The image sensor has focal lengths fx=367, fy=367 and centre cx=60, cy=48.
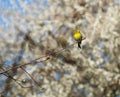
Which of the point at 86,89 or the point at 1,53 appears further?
the point at 1,53

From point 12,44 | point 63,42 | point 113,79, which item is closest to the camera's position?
point 113,79

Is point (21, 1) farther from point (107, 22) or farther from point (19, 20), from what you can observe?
point (107, 22)

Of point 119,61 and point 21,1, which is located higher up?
point 21,1

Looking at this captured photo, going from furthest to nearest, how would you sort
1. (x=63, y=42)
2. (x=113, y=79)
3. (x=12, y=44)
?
(x=12, y=44)
(x=63, y=42)
(x=113, y=79)

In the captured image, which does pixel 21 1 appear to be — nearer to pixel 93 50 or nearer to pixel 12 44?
pixel 12 44

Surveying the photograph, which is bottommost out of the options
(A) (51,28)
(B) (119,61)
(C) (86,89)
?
(C) (86,89)

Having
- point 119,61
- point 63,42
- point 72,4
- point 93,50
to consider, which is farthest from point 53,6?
point 119,61
